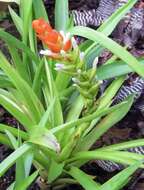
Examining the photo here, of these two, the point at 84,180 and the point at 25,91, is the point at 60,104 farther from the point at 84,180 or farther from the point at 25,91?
the point at 84,180

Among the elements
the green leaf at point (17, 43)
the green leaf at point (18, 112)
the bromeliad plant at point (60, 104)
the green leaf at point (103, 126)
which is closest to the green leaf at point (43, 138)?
the bromeliad plant at point (60, 104)

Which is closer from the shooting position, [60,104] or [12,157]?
[12,157]

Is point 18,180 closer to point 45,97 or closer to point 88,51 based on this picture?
point 45,97

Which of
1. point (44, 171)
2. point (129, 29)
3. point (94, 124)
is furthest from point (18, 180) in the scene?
point (129, 29)

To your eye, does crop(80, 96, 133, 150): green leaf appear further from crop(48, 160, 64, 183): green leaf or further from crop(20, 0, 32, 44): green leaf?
crop(20, 0, 32, 44): green leaf

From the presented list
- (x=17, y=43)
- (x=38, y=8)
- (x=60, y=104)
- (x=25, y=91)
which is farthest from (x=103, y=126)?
(x=38, y=8)
